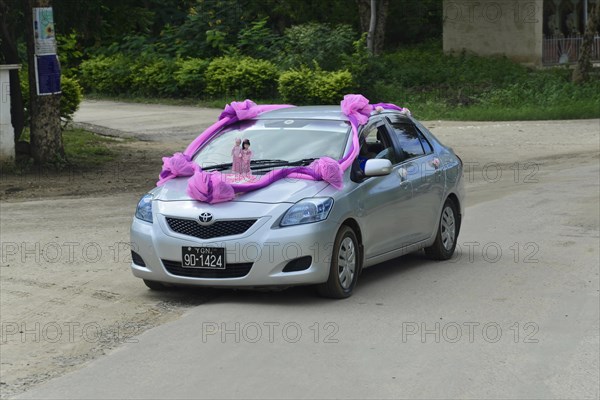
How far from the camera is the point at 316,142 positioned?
10.7 meters

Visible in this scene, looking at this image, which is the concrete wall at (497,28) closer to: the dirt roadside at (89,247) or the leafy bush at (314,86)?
the leafy bush at (314,86)

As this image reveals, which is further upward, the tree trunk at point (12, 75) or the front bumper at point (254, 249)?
the tree trunk at point (12, 75)

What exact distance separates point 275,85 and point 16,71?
49.0 ft

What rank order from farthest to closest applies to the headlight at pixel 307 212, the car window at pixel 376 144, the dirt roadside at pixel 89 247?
the car window at pixel 376 144
the headlight at pixel 307 212
the dirt roadside at pixel 89 247

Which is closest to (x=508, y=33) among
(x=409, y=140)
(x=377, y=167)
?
(x=409, y=140)

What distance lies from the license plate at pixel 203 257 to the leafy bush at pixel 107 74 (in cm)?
2741

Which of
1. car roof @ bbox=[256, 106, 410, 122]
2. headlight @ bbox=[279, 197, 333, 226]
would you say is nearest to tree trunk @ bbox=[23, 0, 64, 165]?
car roof @ bbox=[256, 106, 410, 122]

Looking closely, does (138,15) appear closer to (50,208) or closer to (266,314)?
(50,208)

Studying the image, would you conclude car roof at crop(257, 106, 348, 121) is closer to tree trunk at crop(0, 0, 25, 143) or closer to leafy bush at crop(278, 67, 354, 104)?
tree trunk at crop(0, 0, 25, 143)

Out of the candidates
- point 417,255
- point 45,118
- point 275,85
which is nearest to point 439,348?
point 417,255

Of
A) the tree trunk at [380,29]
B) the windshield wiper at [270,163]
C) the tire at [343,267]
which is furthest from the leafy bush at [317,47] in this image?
the tire at [343,267]

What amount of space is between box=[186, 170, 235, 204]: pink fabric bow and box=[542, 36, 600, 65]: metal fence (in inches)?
1341

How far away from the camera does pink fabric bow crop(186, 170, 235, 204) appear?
958 cm

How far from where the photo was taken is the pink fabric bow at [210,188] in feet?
31.4
